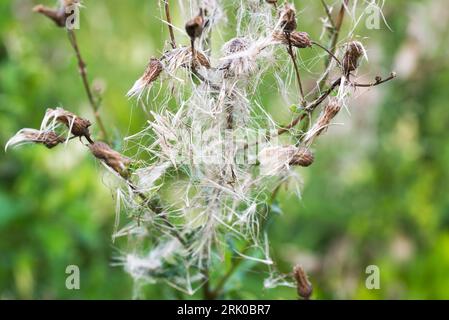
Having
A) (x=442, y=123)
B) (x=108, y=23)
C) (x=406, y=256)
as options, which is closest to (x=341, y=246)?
(x=406, y=256)

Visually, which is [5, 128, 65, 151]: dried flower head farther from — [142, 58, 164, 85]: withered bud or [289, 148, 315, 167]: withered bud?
[289, 148, 315, 167]: withered bud

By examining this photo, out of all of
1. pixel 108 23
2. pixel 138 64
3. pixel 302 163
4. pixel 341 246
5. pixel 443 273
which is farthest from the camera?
pixel 108 23

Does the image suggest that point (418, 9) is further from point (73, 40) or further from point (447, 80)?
point (73, 40)

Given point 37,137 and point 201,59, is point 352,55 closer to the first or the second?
point 201,59

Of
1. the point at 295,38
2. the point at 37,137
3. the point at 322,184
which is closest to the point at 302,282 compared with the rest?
the point at 295,38

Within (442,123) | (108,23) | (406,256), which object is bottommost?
(406,256)

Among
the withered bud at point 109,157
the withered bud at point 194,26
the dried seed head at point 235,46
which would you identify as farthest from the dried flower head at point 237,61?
the withered bud at point 109,157

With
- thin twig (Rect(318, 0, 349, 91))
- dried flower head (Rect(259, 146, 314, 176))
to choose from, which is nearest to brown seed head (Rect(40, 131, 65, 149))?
dried flower head (Rect(259, 146, 314, 176))
